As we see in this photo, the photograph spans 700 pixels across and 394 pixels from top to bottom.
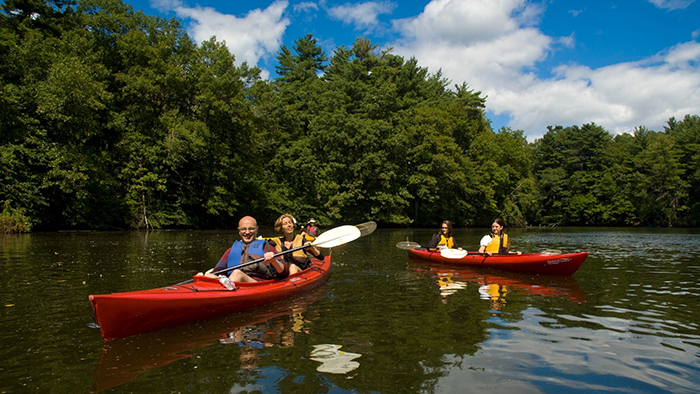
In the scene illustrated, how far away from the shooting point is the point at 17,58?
20.9 metres

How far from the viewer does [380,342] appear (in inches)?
187

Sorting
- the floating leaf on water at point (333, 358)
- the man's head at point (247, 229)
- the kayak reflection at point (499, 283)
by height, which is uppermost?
the man's head at point (247, 229)

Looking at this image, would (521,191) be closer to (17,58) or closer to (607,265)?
(607,265)

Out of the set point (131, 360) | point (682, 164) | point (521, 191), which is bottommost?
point (131, 360)

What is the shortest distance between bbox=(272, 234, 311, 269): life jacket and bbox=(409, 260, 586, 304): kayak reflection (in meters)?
2.45

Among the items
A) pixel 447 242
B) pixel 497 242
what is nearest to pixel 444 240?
pixel 447 242

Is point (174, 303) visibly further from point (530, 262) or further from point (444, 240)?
point (444, 240)

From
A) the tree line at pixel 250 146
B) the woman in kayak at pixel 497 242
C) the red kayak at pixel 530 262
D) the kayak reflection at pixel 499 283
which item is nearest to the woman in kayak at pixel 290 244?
the kayak reflection at pixel 499 283

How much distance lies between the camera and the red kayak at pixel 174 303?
4.57 m

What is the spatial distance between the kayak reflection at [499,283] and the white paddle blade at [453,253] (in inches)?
11.9

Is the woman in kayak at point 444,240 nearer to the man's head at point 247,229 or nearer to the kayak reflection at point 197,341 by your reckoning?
the kayak reflection at point 197,341

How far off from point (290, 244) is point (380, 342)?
11.8 ft

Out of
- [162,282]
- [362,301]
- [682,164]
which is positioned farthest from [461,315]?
[682,164]

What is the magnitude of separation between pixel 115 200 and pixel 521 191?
37192 mm
